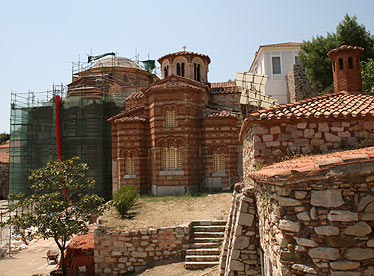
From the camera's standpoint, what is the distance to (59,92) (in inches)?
953

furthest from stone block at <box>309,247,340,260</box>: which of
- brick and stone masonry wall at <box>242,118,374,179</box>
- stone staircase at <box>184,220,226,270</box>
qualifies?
stone staircase at <box>184,220,226,270</box>

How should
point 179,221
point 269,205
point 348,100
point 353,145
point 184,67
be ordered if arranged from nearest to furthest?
point 269,205 → point 353,145 → point 348,100 → point 179,221 → point 184,67

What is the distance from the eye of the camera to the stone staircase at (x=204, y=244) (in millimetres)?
9656

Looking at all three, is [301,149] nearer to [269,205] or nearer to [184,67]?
[269,205]

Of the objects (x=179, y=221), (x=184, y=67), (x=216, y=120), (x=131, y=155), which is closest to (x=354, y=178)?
(x=179, y=221)

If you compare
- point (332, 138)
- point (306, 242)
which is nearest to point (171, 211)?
point (332, 138)

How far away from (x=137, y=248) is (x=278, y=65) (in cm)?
2117

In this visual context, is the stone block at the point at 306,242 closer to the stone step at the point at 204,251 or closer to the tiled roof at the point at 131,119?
the stone step at the point at 204,251

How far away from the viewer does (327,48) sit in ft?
67.0

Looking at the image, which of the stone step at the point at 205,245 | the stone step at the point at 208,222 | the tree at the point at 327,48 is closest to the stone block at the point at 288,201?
the stone step at the point at 205,245

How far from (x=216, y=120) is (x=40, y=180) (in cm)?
998

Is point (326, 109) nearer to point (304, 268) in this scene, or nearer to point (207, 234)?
point (304, 268)

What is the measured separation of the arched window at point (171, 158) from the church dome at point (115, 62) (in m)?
13.6

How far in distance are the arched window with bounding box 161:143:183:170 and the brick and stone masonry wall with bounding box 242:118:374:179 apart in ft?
33.3
